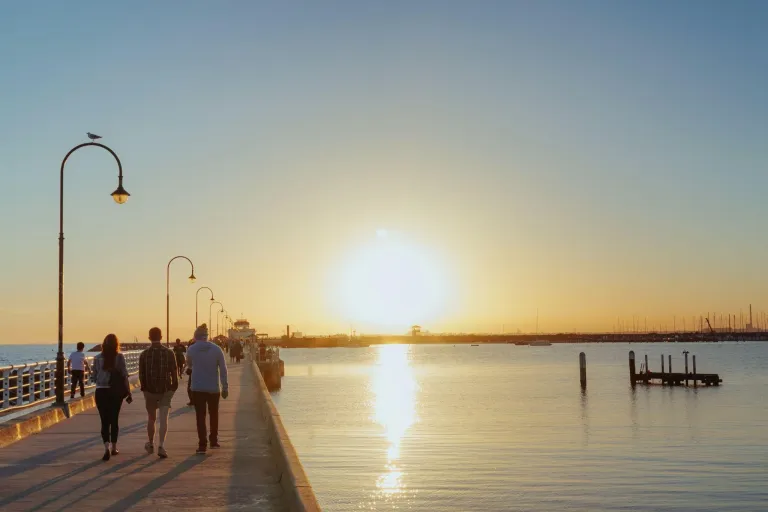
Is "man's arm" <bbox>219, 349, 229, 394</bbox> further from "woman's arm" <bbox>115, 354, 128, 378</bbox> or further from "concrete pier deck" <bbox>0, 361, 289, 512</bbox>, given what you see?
"woman's arm" <bbox>115, 354, 128, 378</bbox>

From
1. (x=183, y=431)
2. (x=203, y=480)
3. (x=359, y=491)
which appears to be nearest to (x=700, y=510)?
(x=359, y=491)

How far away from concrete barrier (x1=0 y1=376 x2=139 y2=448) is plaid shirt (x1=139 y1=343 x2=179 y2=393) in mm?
3731

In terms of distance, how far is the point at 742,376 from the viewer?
100938mm

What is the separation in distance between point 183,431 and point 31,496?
26.5 ft

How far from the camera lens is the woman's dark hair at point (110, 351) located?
1388cm

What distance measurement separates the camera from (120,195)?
79.9ft

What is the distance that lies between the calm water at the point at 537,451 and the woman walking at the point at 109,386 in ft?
29.7

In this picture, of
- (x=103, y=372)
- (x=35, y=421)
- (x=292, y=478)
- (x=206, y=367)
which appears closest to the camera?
(x=292, y=478)

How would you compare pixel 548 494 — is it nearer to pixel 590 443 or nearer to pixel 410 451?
pixel 410 451

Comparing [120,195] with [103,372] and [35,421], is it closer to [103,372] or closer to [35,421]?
[35,421]

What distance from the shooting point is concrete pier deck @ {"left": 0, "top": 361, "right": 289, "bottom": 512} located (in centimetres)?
1032

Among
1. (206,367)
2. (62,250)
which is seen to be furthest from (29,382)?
(206,367)

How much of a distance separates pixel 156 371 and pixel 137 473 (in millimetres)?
2111

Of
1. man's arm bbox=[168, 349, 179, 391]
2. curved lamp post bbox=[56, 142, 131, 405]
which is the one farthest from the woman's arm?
curved lamp post bbox=[56, 142, 131, 405]
